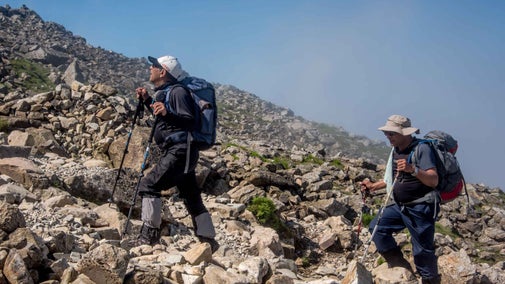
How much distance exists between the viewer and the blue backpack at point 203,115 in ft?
22.6

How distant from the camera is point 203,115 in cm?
691

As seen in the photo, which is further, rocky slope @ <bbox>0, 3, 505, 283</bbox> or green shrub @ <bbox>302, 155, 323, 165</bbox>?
green shrub @ <bbox>302, 155, 323, 165</bbox>

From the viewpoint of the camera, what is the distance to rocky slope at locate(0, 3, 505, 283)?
493 cm

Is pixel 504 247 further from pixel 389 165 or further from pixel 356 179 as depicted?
pixel 389 165

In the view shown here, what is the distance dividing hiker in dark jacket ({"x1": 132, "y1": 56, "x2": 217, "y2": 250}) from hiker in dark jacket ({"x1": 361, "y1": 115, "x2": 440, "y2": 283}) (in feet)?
9.77

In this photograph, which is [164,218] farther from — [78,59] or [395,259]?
[78,59]

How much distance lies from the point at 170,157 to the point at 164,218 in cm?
224

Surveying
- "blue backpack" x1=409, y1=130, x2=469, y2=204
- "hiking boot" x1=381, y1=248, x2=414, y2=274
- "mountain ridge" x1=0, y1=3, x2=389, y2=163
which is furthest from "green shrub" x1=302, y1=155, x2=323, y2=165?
"mountain ridge" x1=0, y1=3, x2=389, y2=163

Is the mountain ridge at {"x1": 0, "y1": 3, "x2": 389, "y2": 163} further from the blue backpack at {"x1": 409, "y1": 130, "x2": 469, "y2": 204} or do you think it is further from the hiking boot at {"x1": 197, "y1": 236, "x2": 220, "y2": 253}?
the blue backpack at {"x1": 409, "y1": 130, "x2": 469, "y2": 204}

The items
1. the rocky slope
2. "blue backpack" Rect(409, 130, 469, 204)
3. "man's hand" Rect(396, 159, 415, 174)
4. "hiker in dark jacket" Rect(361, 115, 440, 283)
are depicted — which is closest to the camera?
the rocky slope

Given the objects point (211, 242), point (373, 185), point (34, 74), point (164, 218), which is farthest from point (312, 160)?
point (34, 74)

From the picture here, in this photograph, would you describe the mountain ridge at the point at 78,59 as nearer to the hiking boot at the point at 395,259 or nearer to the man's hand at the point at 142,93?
the man's hand at the point at 142,93

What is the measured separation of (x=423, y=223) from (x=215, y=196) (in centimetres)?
696

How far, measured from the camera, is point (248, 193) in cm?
1258
